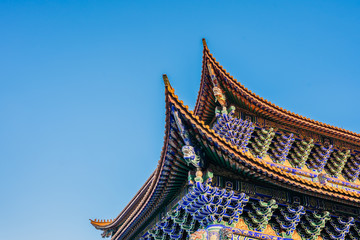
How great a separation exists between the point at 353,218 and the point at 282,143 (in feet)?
12.9

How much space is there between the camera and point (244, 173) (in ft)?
33.2

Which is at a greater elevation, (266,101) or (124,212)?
(266,101)

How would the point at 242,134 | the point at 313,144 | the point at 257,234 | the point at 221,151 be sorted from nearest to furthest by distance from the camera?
the point at 221,151, the point at 257,234, the point at 242,134, the point at 313,144

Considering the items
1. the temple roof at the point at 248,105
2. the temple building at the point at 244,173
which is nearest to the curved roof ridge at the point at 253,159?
the temple building at the point at 244,173

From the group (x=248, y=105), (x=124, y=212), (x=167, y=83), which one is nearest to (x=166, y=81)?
(x=167, y=83)

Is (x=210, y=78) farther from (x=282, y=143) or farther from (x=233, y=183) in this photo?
(x=233, y=183)

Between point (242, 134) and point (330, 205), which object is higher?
point (242, 134)

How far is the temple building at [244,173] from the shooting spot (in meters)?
9.70

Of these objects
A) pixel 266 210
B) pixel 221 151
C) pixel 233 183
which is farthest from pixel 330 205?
pixel 221 151

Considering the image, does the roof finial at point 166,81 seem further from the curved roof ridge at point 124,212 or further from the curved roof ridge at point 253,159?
the curved roof ridge at point 124,212

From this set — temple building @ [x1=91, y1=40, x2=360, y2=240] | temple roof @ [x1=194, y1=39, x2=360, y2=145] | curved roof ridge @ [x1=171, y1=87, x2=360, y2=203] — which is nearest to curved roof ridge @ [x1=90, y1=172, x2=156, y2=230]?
temple building @ [x1=91, y1=40, x2=360, y2=240]

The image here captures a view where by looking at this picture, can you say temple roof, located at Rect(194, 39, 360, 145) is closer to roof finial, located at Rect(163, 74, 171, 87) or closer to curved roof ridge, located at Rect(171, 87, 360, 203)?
roof finial, located at Rect(163, 74, 171, 87)

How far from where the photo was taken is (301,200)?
11.0 meters

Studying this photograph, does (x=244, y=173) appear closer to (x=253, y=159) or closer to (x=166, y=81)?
(x=253, y=159)
